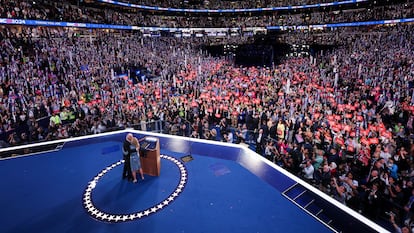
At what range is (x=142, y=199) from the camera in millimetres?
5617

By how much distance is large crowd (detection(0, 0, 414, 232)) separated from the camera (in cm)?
692

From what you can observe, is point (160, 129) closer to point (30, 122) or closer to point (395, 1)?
point (30, 122)

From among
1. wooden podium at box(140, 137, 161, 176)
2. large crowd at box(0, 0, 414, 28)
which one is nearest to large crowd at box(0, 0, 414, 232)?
large crowd at box(0, 0, 414, 28)

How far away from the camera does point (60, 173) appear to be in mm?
6762

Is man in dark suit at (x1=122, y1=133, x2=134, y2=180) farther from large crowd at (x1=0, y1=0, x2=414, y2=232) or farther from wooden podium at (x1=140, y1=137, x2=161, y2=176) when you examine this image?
large crowd at (x1=0, y1=0, x2=414, y2=232)

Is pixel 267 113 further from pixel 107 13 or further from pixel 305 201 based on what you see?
pixel 107 13

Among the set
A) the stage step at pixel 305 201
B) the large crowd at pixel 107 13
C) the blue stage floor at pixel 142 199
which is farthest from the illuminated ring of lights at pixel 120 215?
the large crowd at pixel 107 13

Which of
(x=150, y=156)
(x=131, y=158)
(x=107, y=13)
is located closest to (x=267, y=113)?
(x=150, y=156)

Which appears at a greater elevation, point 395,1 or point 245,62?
point 395,1

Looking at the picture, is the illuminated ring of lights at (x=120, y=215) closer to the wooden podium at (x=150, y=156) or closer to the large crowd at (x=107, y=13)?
the wooden podium at (x=150, y=156)

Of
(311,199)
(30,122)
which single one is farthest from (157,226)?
(30,122)

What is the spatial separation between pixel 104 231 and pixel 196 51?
37968 mm

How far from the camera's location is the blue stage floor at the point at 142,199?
4.82m

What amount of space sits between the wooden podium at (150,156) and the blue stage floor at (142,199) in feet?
0.84
